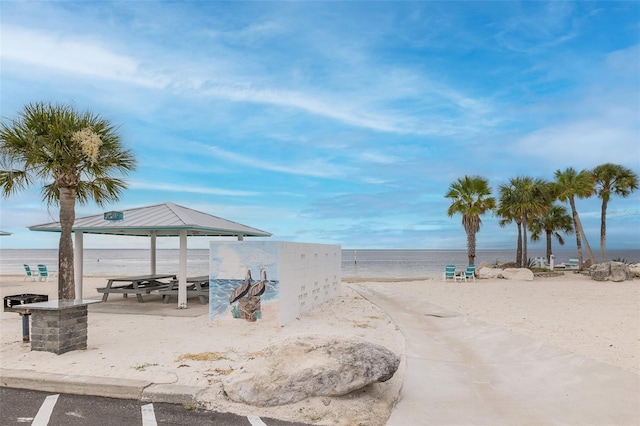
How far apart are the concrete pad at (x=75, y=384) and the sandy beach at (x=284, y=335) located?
31 cm

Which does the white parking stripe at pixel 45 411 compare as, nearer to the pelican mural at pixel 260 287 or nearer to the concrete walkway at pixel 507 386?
the concrete walkway at pixel 507 386

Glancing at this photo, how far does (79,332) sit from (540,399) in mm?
6888

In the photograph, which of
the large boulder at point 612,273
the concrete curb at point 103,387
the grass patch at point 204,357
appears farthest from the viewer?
the large boulder at point 612,273

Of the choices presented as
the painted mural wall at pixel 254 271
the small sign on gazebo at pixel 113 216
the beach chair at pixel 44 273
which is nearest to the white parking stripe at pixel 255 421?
the painted mural wall at pixel 254 271

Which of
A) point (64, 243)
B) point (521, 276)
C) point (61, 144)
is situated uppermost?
point (61, 144)

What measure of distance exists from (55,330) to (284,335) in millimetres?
3938

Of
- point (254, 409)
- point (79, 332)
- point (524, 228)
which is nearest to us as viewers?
point (254, 409)

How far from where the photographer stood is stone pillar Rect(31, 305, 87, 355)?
23.5 ft

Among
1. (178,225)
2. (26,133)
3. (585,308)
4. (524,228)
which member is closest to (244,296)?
(178,225)

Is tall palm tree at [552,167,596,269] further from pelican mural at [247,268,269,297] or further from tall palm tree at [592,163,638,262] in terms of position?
pelican mural at [247,268,269,297]

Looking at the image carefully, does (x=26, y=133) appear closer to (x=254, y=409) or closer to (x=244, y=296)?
(x=244, y=296)

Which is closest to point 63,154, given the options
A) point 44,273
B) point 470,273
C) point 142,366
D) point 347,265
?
point 142,366

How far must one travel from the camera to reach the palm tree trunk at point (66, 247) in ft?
38.3

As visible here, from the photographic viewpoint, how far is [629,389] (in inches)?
225
